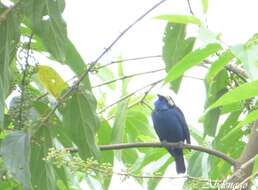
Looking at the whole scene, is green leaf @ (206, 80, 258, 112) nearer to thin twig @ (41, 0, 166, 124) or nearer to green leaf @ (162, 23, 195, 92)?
thin twig @ (41, 0, 166, 124)

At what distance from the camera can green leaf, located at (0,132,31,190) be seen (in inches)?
63.8

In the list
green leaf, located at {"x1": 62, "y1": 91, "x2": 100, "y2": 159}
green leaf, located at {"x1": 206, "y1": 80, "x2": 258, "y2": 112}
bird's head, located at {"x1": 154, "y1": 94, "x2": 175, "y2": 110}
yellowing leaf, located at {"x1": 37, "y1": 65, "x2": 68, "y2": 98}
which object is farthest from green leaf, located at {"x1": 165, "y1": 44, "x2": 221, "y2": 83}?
bird's head, located at {"x1": 154, "y1": 94, "x2": 175, "y2": 110}

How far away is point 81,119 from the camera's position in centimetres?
188

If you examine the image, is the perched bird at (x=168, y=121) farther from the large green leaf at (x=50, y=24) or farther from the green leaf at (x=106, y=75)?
the large green leaf at (x=50, y=24)

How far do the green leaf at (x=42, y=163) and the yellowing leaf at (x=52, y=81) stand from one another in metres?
0.13

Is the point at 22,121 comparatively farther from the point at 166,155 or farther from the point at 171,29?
the point at 166,155

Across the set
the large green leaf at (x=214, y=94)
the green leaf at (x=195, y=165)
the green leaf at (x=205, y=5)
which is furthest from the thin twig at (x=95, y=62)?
the green leaf at (x=195, y=165)

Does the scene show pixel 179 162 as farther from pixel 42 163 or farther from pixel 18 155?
pixel 18 155

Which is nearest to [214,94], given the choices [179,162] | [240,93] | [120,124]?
[120,124]

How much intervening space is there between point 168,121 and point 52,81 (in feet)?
7.86

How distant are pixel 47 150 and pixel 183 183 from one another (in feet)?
1.76

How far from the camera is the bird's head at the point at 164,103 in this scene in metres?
4.39

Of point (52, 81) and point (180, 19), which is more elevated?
point (180, 19)

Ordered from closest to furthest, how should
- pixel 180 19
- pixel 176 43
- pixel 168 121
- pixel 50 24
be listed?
pixel 180 19, pixel 50 24, pixel 176 43, pixel 168 121
